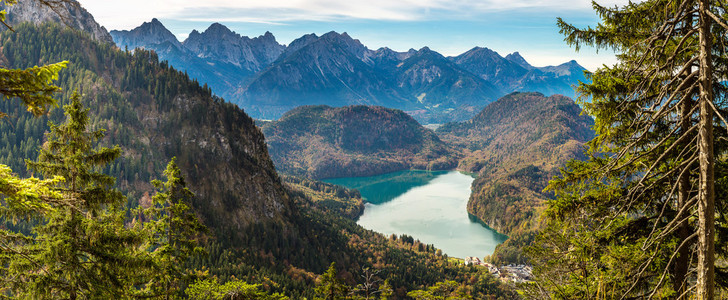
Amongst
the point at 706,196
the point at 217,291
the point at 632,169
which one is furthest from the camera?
the point at 217,291

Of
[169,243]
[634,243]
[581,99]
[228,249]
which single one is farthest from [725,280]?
[228,249]

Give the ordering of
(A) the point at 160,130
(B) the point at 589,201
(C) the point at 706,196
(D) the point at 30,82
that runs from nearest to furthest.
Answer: (C) the point at 706,196
(D) the point at 30,82
(B) the point at 589,201
(A) the point at 160,130

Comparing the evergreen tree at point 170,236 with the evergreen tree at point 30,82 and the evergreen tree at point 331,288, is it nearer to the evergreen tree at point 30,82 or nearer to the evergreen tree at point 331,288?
the evergreen tree at point 30,82

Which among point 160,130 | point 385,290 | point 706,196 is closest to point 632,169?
point 706,196

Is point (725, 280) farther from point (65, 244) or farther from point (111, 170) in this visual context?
point (111, 170)

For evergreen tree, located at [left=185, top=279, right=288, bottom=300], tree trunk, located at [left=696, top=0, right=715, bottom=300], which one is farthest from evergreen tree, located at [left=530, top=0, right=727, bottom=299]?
evergreen tree, located at [left=185, top=279, right=288, bottom=300]

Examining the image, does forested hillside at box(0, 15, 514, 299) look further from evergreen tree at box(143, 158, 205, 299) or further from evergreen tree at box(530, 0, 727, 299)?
evergreen tree at box(530, 0, 727, 299)

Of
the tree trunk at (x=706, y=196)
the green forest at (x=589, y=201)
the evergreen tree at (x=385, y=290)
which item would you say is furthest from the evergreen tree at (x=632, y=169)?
the evergreen tree at (x=385, y=290)

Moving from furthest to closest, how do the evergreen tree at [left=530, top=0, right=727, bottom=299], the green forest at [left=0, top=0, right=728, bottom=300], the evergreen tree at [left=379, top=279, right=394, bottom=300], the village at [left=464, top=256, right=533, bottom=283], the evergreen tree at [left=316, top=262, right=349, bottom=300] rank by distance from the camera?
the village at [left=464, top=256, right=533, bottom=283] < the evergreen tree at [left=316, top=262, right=349, bottom=300] < the evergreen tree at [left=379, top=279, right=394, bottom=300] < the evergreen tree at [left=530, top=0, right=727, bottom=299] < the green forest at [left=0, top=0, right=728, bottom=300]

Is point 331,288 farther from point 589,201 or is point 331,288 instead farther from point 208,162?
point 208,162

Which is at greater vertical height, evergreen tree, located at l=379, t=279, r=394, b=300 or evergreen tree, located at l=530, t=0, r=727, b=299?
evergreen tree, located at l=530, t=0, r=727, b=299
